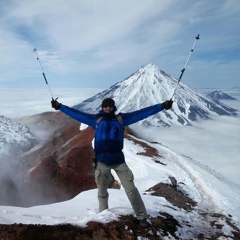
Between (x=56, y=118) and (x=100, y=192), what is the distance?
333 feet

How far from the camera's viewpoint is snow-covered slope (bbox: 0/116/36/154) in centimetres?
9084

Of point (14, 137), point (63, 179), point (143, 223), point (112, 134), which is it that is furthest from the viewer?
point (14, 137)

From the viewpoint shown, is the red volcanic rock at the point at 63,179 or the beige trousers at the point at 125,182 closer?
the beige trousers at the point at 125,182

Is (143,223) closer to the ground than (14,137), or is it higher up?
higher up

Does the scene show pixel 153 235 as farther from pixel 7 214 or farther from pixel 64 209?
pixel 7 214

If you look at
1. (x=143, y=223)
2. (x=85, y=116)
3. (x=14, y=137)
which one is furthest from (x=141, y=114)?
(x=14, y=137)

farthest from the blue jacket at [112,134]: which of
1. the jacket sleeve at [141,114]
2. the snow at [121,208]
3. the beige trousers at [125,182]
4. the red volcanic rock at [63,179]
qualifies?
the red volcanic rock at [63,179]

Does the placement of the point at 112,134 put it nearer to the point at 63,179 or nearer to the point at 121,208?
the point at 121,208

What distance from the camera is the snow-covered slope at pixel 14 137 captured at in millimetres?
90844

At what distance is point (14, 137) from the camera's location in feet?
322

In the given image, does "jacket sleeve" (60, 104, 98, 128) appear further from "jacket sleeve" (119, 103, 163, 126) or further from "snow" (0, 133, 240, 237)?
"snow" (0, 133, 240, 237)

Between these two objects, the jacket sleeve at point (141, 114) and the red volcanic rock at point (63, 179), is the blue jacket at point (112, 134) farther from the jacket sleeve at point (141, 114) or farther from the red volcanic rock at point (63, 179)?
the red volcanic rock at point (63, 179)

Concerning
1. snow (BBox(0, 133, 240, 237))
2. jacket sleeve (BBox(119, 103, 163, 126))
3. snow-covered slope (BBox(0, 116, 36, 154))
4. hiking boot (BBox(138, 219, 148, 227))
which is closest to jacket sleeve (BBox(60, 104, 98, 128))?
jacket sleeve (BBox(119, 103, 163, 126))

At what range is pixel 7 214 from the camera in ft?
27.4
